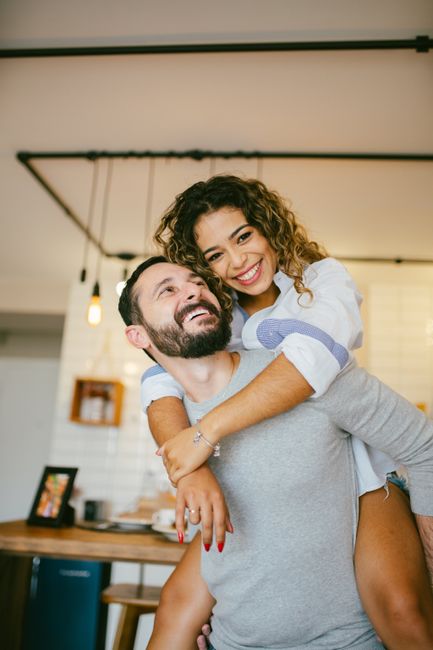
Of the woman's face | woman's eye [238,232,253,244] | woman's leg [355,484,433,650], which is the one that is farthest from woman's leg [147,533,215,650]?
woman's eye [238,232,253,244]

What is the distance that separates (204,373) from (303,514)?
452 millimetres

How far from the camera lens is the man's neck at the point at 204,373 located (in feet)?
5.03

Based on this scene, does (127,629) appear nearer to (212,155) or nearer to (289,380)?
(289,380)

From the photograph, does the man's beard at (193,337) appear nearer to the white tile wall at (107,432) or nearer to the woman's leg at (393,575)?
the woman's leg at (393,575)

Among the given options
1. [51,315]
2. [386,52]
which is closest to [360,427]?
[386,52]

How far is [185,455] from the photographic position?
4.19ft

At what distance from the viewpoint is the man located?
1281 mm

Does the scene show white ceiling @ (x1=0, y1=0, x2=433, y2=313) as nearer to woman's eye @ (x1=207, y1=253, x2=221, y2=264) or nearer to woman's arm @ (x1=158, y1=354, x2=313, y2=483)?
woman's eye @ (x1=207, y1=253, x2=221, y2=264)

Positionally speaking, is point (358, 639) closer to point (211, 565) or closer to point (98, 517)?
point (211, 565)

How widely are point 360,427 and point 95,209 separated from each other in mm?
3776

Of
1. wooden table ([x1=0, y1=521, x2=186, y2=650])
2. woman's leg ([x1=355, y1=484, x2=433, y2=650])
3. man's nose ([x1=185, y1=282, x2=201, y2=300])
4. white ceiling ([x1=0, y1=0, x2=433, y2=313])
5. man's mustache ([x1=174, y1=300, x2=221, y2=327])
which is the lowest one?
wooden table ([x1=0, y1=521, x2=186, y2=650])

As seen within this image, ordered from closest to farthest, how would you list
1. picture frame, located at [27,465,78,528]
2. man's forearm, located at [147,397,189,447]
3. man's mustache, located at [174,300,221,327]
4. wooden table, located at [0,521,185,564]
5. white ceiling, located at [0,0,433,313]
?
man's forearm, located at [147,397,189,447]
man's mustache, located at [174,300,221,327]
wooden table, located at [0,521,185,564]
white ceiling, located at [0,0,433,313]
picture frame, located at [27,465,78,528]

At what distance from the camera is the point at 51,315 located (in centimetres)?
678

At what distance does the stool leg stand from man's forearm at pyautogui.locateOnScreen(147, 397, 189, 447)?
60.1 inches
